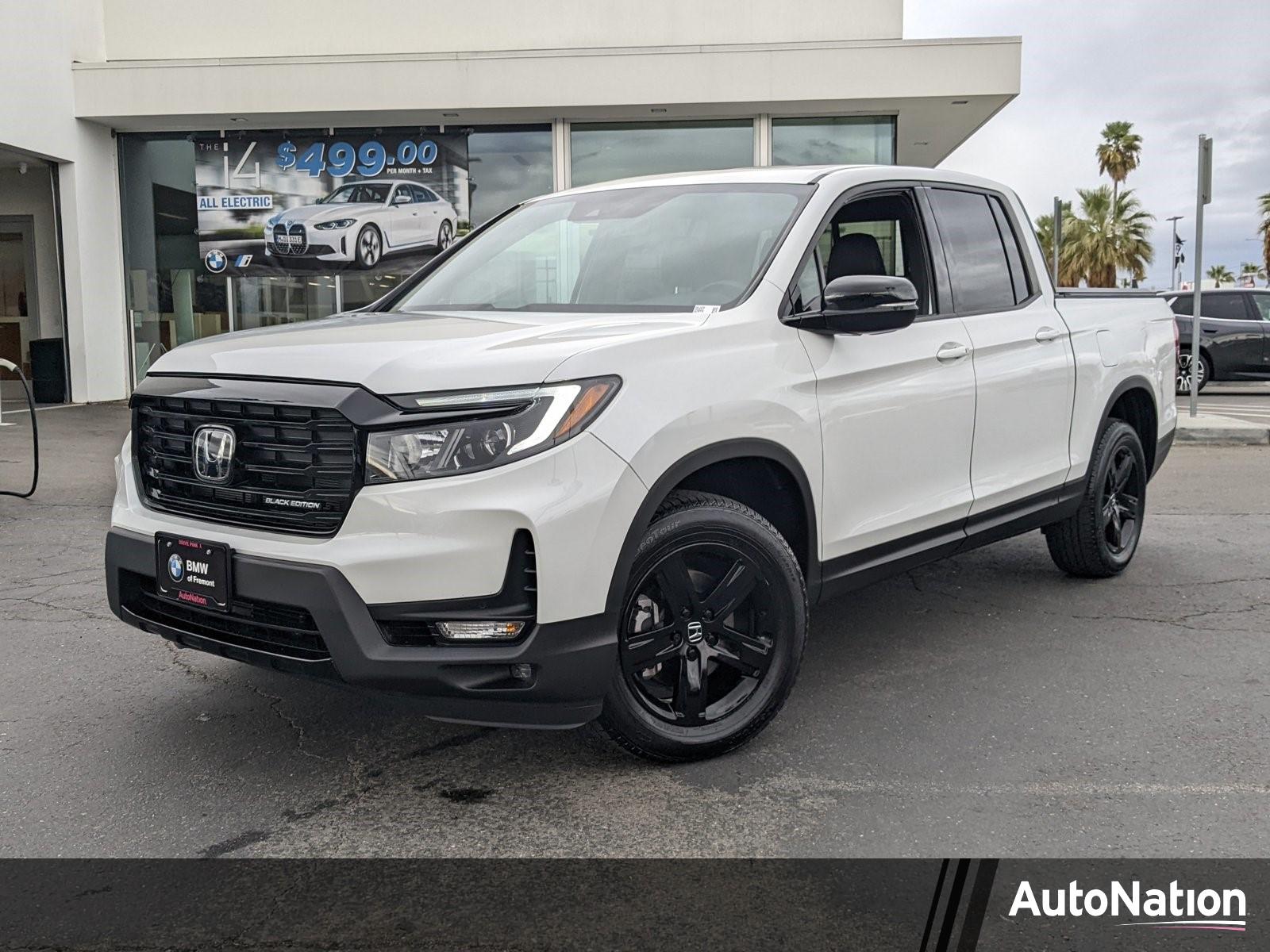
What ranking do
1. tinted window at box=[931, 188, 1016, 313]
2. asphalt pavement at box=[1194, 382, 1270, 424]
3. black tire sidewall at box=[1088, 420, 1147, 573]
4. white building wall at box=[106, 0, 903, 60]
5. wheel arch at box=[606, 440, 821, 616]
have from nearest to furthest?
wheel arch at box=[606, 440, 821, 616], tinted window at box=[931, 188, 1016, 313], black tire sidewall at box=[1088, 420, 1147, 573], asphalt pavement at box=[1194, 382, 1270, 424], white building wall at box=[106, 0, 903, 60]

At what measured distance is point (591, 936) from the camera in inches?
104

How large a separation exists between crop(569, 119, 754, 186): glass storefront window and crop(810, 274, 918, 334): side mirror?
14.1 meters

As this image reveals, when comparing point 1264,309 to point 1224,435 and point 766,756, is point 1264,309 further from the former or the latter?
point 766,756

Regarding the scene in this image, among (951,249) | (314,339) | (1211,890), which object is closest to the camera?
(1211,890)

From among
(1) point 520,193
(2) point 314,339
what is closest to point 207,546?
(2) point 314,339

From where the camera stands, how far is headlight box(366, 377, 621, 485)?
3.07 metres

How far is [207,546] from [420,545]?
704 millimetres

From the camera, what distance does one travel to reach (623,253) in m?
4.40

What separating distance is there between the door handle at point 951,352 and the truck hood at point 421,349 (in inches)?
47.8

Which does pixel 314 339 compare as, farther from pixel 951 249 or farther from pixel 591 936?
pixel 951 249

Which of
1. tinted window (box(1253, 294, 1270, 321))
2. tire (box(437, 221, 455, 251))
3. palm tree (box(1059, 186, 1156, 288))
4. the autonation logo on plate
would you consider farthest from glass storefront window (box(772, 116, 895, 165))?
palm tree (box(1059, 186, 1156, 288))

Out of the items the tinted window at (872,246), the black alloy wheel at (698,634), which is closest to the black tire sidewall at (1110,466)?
the tinted window at (872,246)

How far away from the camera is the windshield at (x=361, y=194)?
17.7 m

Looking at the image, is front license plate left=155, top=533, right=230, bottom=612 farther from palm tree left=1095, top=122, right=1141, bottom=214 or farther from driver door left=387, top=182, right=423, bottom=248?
palm tree left=1095, top=122, right=1141, bottom=214
